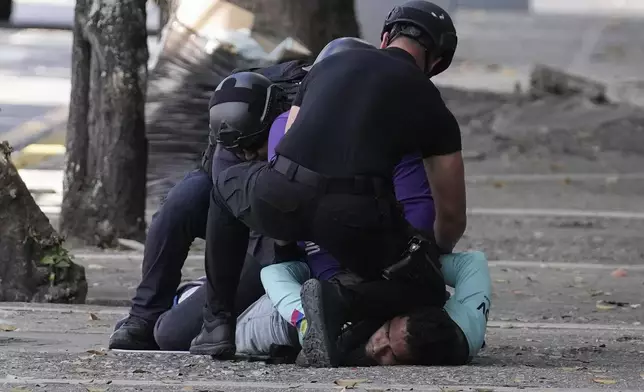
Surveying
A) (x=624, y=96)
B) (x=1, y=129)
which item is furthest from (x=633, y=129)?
(x=1, y=129)

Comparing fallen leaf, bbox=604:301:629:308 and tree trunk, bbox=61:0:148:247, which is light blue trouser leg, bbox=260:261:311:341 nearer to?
fallen leaf, bbox=604:301:629:308

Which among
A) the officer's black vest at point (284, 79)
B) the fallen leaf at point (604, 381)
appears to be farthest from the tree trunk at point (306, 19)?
the fallen leaf at point (604, 381)

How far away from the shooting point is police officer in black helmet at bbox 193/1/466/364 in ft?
16.3

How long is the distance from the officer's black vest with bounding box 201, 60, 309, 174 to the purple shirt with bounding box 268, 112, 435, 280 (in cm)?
28

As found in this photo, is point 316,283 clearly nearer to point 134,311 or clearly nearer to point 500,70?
point 134,311

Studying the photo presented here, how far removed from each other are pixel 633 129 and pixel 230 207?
10.2 meters

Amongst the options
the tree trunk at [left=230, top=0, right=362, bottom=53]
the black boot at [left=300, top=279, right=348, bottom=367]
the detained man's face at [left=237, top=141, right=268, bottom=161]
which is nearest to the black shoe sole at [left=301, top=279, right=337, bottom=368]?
the black boot at [left=300, top=279, right=348, bottom=367]

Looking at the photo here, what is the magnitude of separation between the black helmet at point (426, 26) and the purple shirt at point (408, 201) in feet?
1.51

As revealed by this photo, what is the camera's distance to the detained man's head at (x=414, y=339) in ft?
16.6

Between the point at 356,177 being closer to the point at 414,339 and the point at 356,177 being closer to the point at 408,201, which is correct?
the point at 408,201

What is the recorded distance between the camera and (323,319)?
16.4 ft

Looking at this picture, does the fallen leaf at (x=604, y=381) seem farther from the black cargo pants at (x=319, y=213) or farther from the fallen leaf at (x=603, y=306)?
the fallen leaf at (x=603, y=306)

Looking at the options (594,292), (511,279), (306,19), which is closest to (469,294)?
(594,292)

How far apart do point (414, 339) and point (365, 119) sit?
81cm
